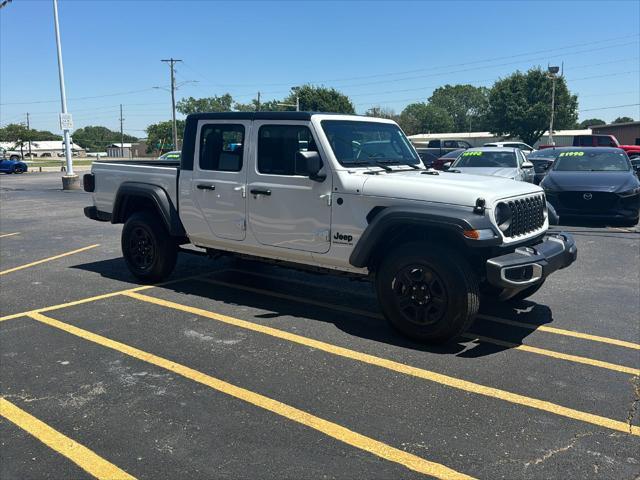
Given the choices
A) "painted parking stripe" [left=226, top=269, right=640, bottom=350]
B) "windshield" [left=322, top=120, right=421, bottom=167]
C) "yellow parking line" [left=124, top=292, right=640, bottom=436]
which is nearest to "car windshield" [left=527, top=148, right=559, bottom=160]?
"windshield" [left=322, top=120, right=421, bottom=167]

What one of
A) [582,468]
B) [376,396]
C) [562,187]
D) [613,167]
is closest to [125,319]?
[376,396]

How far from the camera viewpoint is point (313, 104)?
245 feet

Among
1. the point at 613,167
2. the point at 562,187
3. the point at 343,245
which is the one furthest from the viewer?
the point at 613,167

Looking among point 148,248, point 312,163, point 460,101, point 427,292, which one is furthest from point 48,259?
point 460,101

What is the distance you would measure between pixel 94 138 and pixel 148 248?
19327 centimetres

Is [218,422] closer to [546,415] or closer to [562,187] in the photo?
[546,415]

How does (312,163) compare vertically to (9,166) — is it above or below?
above

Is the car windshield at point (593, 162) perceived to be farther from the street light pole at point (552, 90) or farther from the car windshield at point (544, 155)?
the street light pole at point (552, 90)

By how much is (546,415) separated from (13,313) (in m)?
5.20

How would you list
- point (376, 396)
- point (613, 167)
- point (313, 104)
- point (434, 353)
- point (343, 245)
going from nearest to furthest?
point (376, 396), point (434, 353), point (343, 245), point (613, 167), point (313, 104)

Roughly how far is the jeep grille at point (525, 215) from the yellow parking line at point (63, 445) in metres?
3.36

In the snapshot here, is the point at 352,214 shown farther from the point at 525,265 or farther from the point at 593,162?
the point at 593,162

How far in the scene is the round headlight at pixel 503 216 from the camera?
14.9 ft

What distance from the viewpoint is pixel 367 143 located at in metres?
5.62
